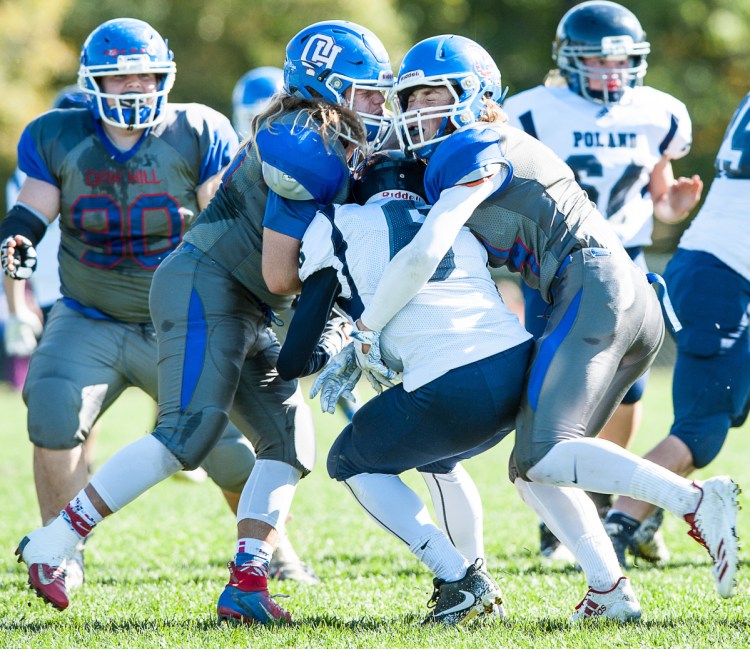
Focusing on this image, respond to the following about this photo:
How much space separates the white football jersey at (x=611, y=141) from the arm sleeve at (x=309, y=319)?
1.88m

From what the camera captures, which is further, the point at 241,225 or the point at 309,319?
the point at 241,225

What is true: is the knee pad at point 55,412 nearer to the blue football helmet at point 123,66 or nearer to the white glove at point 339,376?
the blue football helmet at point 123,66

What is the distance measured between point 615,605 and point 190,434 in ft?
4.24

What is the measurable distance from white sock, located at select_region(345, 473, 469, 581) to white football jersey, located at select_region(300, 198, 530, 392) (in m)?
0.32

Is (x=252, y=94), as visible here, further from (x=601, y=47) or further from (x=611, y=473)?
(x=611, y=473)

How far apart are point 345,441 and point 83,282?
1.55 m

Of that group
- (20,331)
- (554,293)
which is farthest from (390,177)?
(20,331)

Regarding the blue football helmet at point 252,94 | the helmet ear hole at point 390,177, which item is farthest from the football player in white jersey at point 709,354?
the blue football helmet at point 252,94

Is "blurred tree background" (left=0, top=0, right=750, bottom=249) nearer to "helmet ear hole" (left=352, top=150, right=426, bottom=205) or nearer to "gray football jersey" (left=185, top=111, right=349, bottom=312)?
"gray football jersey" (left=185, top=111, right=349, bottom=312)

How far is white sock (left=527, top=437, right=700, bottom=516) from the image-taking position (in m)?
2.89

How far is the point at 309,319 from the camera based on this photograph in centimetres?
320

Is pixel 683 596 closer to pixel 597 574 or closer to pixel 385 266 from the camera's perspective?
pixel 597 574

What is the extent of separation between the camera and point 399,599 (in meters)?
3.75

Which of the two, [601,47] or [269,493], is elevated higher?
[601,47]
